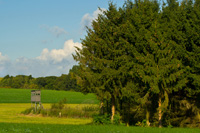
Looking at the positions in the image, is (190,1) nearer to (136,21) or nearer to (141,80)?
(136,21)

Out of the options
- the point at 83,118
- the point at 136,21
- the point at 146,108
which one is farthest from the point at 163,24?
the point at 83,118

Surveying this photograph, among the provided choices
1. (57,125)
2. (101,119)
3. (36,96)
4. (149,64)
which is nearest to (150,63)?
(149,64)

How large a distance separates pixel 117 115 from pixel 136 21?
32.9 ft

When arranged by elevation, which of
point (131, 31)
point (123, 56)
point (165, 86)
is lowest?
point (165, 86)

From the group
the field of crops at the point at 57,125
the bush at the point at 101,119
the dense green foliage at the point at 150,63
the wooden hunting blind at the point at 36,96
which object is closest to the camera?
the field of crops at the point at 57,125

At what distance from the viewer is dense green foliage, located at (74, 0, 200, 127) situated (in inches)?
1214

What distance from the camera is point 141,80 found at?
106 ft

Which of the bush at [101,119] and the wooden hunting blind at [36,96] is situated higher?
the wooden hunting blind at [36,96]

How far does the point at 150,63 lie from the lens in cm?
3069

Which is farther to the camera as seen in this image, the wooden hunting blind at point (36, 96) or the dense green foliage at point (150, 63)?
the wooden hunting blind at point (36, 96)

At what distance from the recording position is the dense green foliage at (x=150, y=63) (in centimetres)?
3084

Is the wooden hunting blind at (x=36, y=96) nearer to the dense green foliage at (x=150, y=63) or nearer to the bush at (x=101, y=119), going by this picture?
the dense green foliage at (x=150, y=63)

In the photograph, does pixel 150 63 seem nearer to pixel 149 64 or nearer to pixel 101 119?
pixel 149 64

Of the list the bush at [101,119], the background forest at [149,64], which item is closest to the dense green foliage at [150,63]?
the background forest at [149,64]
